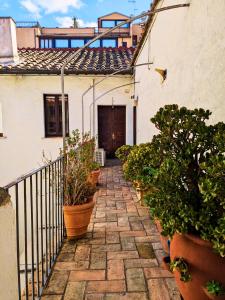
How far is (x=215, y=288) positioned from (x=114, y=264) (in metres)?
1.44

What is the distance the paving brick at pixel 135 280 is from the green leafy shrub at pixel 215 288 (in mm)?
990

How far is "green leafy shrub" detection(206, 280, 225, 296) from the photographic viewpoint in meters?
1.27

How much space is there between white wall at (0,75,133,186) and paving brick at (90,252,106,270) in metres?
6.14

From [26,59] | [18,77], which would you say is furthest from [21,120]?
[26,59]

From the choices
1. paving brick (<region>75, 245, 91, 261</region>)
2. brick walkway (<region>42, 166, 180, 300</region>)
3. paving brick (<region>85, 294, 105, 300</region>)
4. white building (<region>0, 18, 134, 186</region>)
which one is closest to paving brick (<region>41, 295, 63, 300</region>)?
brick walkway (<region>42, 166, 180, 300</region>)

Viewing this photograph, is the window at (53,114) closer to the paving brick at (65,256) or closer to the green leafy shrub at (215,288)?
the paving brick at (65,256)

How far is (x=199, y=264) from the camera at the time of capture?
1367mm

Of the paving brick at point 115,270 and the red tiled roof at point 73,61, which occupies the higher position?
the red tiled roof at point 73,61

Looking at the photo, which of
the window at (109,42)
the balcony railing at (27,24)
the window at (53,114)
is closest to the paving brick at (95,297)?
the window at (53,114)

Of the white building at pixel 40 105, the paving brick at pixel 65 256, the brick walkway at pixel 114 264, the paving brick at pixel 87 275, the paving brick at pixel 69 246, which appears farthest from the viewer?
the white building at pixel 40 105

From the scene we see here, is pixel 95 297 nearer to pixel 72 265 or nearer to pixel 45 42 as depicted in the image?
pixel 72 265

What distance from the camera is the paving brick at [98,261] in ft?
8.21

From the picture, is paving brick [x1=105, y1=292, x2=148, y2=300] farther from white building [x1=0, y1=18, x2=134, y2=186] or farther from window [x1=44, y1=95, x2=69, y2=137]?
window [x1=44, y1=95, x2=69, y2=137]

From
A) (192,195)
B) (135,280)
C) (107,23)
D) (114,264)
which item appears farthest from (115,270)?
(107,23)
